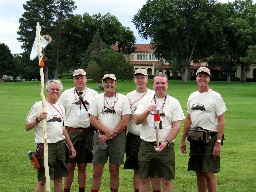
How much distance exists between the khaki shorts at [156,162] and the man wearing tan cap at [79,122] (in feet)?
5.29

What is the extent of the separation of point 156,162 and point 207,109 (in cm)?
122

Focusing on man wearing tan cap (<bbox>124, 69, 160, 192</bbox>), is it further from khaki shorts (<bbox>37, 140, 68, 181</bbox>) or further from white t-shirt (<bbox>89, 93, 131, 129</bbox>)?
khaki shorts (<bbox>37, 140, 68, 181</bbox>)

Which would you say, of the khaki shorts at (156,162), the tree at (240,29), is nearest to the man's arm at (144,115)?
the khaki shorts at (156,162)

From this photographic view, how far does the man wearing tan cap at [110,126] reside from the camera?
A: 318 inches

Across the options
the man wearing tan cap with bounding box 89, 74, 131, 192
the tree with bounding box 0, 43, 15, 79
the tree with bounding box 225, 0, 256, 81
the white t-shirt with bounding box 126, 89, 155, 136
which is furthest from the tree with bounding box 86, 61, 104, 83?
the man wearing tan cap with bounding box 89, 74, 131, 192

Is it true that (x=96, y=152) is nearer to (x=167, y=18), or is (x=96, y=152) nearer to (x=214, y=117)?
(x=214, y=117)

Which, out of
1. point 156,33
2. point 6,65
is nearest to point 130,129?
point 156,33

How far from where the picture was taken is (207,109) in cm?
784

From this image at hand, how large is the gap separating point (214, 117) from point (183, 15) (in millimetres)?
69989

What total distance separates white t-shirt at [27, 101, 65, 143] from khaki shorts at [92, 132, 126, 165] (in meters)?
0.79

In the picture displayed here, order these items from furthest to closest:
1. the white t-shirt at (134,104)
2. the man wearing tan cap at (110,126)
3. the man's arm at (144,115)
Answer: the white t-shirt at (134,104) < the man wearing tan cap at (110,126) < the man's arm at (144,115)

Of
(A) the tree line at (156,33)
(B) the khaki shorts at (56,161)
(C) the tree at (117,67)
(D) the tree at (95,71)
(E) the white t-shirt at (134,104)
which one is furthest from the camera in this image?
(A) the tree line at (156,33)

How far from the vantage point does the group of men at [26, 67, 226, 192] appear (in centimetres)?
741

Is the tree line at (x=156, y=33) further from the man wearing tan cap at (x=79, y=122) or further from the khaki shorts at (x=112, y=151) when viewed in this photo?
the khaki shorts at (x=112, y=151)
